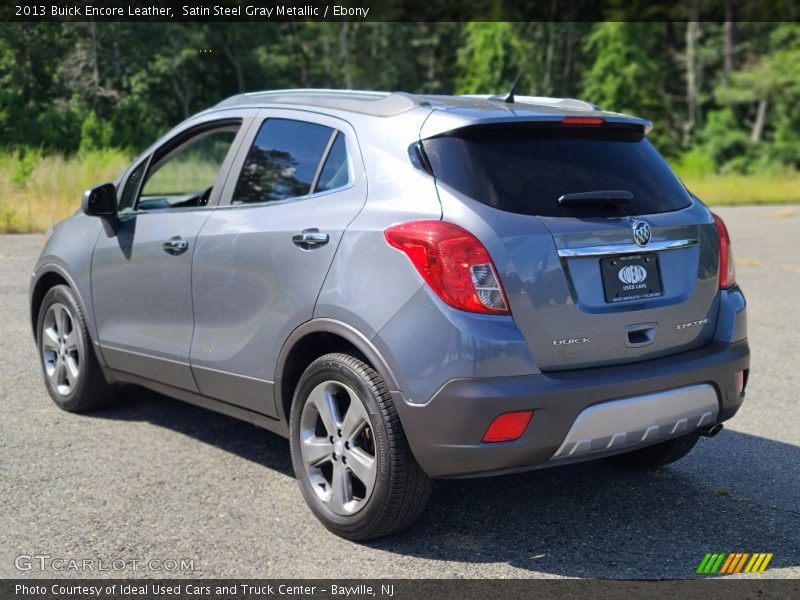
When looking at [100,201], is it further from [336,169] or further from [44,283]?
[336,169]

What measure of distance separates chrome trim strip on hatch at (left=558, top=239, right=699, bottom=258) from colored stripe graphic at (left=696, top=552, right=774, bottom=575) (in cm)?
128

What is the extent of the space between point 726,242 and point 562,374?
4.01 feet

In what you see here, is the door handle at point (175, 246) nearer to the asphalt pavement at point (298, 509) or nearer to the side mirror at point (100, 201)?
the side mirror at point (100, 201)

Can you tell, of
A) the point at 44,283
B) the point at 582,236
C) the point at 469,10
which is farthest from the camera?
the point at 469,10

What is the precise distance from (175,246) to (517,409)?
2198 millimetres

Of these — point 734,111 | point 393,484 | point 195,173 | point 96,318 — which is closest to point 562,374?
point 393,484

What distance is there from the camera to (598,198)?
3867 millimetres

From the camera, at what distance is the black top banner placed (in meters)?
37.9

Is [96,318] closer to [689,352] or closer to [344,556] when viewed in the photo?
[344,556]

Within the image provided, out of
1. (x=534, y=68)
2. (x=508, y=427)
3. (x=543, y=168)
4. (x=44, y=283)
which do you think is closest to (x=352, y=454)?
(x=508, y=427)

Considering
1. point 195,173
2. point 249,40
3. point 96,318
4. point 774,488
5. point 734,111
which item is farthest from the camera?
point 734,111

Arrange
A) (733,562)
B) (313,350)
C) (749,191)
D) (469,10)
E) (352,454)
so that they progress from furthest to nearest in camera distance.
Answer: (469,10), (749,191), (313,350), (352,454), (733,562)

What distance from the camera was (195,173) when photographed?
64.7 feet

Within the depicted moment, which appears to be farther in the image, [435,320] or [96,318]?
[96,318]
